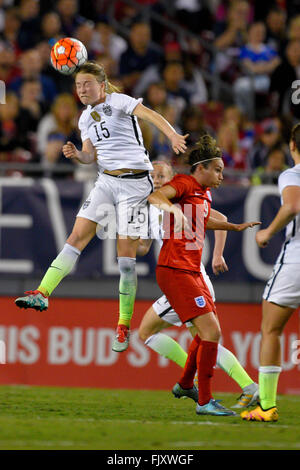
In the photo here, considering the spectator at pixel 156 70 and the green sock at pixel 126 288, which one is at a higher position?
the spectator at pixel 156 70

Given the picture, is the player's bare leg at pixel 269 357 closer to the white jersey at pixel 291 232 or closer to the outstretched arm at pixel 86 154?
the white jersey at pixel 291 232

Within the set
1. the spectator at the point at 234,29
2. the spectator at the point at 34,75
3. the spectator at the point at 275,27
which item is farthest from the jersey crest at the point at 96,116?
the spectator at the point at 275,27

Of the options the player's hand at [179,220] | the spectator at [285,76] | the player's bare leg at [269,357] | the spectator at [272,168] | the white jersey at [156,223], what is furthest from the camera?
the spectator at [285,76]

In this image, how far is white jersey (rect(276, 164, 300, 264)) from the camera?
6.58 m

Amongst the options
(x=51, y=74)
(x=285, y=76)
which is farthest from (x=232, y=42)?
(x=51, y=74)

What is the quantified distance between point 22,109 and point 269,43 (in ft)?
16.0

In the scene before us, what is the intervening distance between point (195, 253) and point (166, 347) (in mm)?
1717

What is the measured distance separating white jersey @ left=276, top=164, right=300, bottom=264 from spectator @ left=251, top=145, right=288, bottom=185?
4572 millimetres

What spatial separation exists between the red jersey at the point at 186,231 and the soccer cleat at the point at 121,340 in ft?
3.38

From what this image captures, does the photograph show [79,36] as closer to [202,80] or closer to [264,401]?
[202,80]

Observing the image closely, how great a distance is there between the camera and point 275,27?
15453mm

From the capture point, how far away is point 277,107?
13711 millimetres

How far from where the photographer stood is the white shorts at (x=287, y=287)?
662 centimetres

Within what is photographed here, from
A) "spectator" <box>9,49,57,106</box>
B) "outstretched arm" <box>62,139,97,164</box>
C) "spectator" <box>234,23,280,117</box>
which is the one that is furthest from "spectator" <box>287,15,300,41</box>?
"outstretched arm" <box>62,139,97,164</box>
